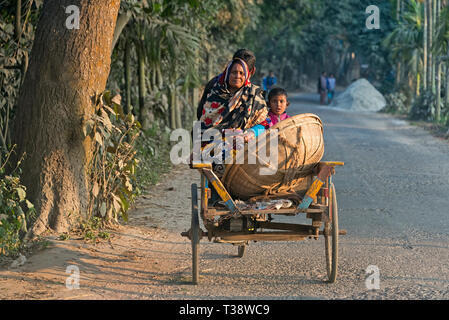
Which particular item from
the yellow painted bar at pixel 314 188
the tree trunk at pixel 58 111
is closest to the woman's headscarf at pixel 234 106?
the yellow painted bar at pixel 314 188

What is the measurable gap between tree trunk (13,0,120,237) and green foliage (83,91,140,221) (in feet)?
0.68

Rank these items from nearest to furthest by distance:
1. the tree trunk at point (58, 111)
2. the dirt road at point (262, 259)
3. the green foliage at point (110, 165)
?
the dirt road at point (262, 259) < the tree trunk at point (58, 111) < the green foliage at point (110, 165)

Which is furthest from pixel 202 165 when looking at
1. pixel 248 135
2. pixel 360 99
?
pixel 360 99

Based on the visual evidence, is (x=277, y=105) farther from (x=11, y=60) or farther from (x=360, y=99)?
(x=360, y=99)

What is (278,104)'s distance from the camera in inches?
258

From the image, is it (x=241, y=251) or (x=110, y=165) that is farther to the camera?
(x=110, y=165)

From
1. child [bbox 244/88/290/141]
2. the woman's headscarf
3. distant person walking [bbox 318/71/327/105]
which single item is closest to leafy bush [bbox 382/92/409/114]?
distant person walking [bbox 318/71/327/105]

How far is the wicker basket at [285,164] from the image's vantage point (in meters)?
5.52

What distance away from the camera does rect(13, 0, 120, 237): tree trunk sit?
6.89 metres

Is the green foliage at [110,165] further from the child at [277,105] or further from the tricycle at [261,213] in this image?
the tricycle at [261,213]

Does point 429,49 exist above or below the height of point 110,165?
above

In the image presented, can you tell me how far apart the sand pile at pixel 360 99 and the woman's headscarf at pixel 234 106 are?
26.3 meters

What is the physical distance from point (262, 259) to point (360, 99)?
27218 mm
